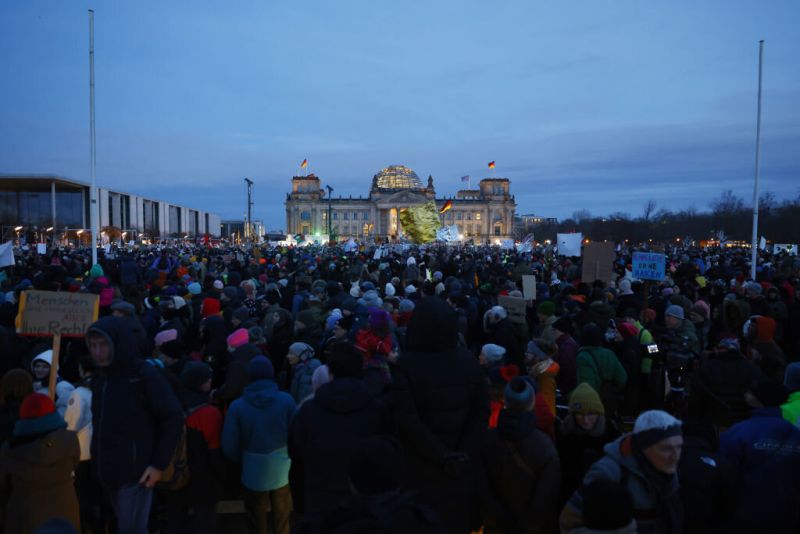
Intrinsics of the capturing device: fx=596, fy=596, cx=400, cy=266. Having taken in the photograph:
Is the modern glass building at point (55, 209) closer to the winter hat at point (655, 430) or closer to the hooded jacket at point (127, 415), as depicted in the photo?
the hooded jacket at point (127, 415)

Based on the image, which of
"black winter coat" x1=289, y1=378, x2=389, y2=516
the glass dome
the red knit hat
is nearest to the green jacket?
"black winter coat" x1=289, y1=378, x2=389, y2=516

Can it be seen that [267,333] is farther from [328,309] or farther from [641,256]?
[641,256]

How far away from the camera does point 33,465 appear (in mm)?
3646

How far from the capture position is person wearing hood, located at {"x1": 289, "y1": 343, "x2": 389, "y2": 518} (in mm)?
3510

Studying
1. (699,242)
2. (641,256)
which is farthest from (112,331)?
(699,242)

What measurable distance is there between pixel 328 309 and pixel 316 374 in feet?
13.9

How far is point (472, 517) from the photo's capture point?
11.7 feet

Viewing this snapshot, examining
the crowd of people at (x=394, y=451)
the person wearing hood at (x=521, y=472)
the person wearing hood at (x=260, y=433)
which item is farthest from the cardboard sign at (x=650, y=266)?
the person wearing hood at (x=260, y=433)

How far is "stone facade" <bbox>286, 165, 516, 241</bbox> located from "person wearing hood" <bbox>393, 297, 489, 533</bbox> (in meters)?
112

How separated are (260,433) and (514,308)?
4.70 meters

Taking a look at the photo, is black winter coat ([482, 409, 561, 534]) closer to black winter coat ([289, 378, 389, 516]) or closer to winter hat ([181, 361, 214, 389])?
black winter coat ([289, 378, 389, 516])

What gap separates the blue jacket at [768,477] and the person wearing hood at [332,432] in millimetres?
2247

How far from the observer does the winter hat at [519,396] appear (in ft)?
11.6

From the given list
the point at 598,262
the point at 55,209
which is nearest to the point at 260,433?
the point at 598,262
